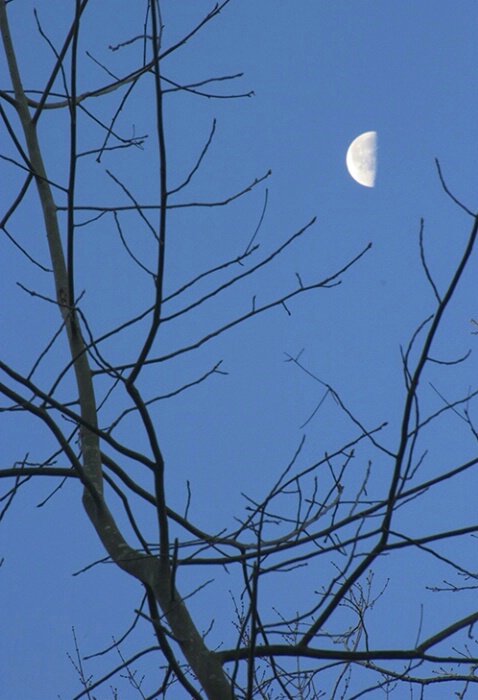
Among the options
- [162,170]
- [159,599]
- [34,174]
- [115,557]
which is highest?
[34,174]

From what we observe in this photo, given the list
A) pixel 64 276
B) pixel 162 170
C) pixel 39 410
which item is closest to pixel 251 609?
pixel 39 410

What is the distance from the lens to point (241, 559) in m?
1.95

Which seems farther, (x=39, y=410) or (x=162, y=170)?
(x=39, y=410)

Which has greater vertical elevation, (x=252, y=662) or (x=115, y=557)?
(x=115, y=557)

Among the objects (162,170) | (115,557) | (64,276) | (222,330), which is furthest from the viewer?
(64,276)

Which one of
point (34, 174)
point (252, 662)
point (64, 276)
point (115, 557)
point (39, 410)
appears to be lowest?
point (252, 662)

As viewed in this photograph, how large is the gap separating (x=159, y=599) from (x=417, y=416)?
2.41 ft

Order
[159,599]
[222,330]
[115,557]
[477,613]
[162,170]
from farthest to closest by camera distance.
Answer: [222,330] < [115,557] < [159,599] < [477,613] < [162,170]

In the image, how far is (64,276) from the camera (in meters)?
2.46

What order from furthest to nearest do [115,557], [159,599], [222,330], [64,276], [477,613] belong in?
1. [64,276]
2. [222,330]
3. [115,557]
4. [159,599]
5. [477,613]

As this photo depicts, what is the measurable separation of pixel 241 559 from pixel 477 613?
543 millimetres

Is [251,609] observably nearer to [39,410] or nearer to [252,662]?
[252,662]

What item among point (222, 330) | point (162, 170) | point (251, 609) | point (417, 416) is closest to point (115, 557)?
point (251, 609)

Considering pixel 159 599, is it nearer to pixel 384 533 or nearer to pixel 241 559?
pixel 241 559
